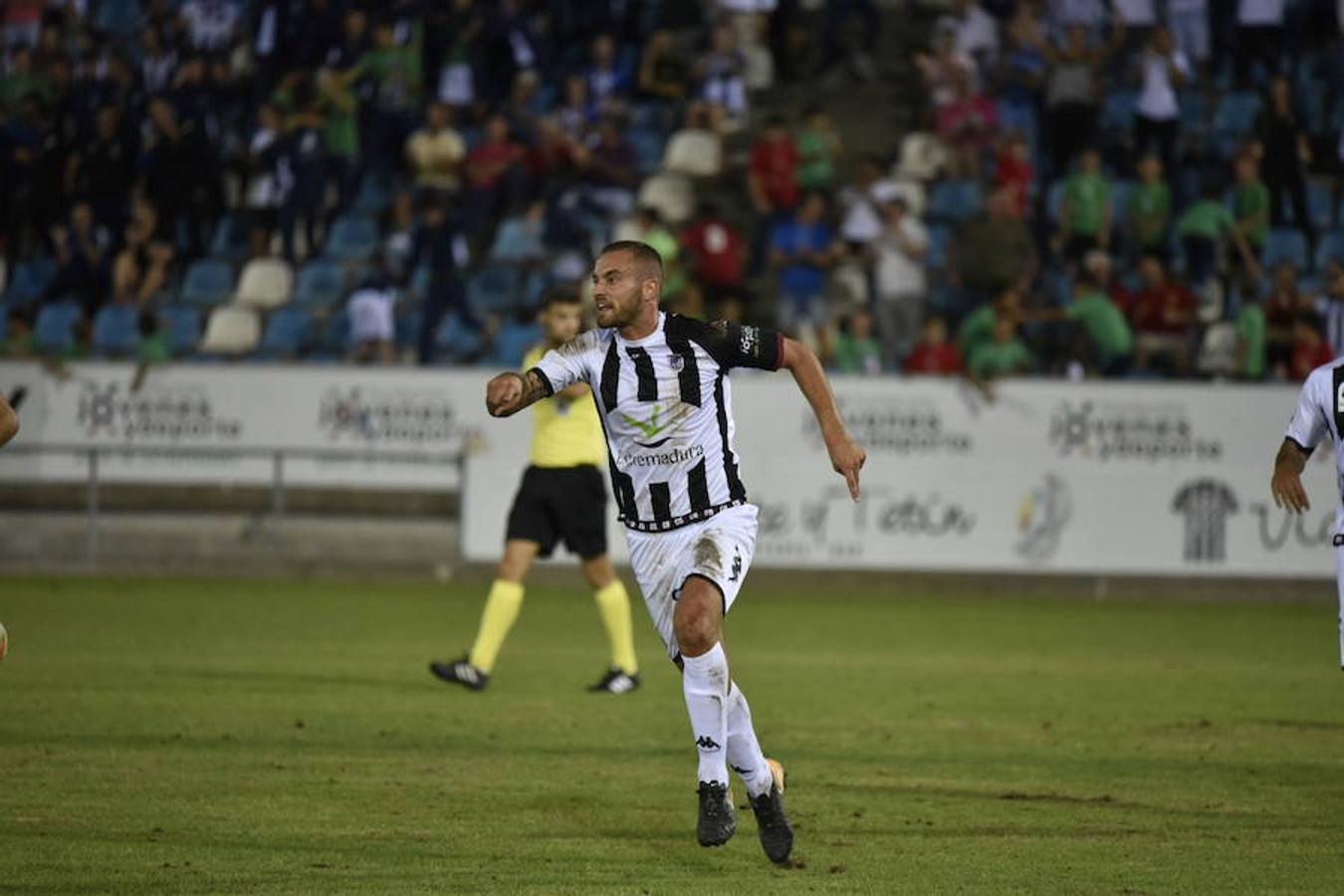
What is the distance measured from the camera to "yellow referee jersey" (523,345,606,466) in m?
13.7

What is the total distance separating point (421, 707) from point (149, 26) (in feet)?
59.9

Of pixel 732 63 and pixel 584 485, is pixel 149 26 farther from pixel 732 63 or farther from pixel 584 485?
pixel 584 485

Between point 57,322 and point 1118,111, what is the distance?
40.6 feet

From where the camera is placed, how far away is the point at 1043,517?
69.9 feet

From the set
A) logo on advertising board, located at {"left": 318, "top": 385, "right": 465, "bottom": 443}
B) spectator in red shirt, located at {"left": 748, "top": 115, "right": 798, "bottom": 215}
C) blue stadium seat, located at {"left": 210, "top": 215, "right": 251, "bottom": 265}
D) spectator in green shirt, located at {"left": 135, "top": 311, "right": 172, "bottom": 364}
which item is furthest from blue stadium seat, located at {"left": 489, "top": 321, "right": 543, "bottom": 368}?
blue stadium seat, located at {"left": 210, "top": 215, "right": 251, "bottom": 265}

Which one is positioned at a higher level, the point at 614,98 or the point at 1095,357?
the point at 614,98

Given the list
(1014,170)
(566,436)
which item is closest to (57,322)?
(1014,170)

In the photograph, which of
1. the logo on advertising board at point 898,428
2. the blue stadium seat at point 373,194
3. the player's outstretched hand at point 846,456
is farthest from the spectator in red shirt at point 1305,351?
the player's outstretched hand at point 846,456

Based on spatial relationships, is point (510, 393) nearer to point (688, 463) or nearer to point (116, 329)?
point (688, 463)

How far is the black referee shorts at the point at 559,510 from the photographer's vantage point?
1363cm

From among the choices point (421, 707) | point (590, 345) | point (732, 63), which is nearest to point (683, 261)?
point (732, 63)

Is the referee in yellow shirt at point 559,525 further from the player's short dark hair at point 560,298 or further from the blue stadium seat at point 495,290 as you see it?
the blue stadium seat at point 495,290

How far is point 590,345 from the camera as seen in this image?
8234 millimetres

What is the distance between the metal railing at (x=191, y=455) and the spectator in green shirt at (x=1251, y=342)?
7960mm
